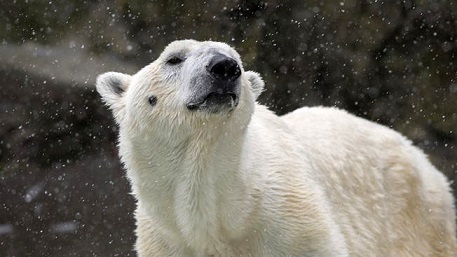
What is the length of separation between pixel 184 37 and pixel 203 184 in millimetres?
3882

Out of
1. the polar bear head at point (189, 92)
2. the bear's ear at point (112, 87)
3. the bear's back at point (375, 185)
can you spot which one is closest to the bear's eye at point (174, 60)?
the polar bear head at point (189, 92)

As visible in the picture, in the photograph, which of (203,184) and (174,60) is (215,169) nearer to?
(203,184)

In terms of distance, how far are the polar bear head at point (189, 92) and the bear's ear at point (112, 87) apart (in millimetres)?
82

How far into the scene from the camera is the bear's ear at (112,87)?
A: 3902 millimetres

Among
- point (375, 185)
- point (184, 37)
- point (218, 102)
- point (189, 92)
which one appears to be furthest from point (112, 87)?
point (184, 37)

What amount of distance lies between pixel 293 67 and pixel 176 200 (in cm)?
391

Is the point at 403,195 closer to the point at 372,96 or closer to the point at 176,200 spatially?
the point at 176,200

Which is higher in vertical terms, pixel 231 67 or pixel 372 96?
pixel 372 96

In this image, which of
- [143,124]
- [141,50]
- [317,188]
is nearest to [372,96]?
[141,50]

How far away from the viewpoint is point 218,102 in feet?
10.9

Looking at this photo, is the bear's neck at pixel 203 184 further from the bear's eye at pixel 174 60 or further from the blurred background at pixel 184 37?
the blurred background at pixel 184 37

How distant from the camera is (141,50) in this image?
23.8 ft

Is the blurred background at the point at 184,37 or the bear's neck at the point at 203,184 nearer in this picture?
the bear's neck at the point at 203,184

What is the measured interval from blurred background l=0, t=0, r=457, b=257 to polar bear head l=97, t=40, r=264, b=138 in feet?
11.4
